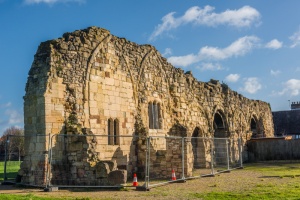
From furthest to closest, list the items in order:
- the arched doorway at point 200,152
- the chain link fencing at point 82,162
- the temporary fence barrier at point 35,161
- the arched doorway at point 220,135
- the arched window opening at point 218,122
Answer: the arched window opening at point 218,122, the arched doorway at point 220,135, the arched doorway at point 200,152, the temporary fence barrier at point 35,161, the chain link fencing at point 82,162

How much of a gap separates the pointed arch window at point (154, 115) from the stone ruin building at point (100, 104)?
0.18 feet

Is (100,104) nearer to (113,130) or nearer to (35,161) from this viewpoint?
(113,130)

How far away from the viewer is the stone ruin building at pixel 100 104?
1305cm

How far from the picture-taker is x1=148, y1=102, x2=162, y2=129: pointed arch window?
721 inches

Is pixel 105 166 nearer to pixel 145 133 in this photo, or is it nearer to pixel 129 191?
pixel 129 191

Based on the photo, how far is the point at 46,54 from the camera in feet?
45.0

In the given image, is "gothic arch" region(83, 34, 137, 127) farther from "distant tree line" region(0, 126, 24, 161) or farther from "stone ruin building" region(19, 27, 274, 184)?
"distant tree line" region(0, 126, 24, 161)

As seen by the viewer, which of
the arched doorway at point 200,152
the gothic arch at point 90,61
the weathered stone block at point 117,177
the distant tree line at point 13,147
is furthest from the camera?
the distant tree line at point 13,147

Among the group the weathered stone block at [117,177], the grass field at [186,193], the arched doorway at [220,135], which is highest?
the arched doorway at [220,135]

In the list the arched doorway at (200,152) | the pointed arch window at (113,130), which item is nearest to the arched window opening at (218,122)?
the arched doorway at (200,152)

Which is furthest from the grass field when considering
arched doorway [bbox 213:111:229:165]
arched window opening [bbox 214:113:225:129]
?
arched window opening [bbox 214:113:225:129]

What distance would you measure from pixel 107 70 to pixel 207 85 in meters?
10.8

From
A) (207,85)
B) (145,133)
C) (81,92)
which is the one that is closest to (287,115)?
(207,85)

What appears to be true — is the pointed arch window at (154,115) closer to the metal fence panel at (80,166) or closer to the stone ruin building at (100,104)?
the stone ruin building at (100,104)
